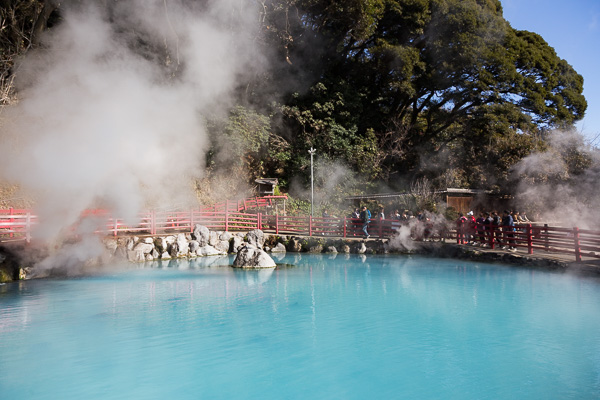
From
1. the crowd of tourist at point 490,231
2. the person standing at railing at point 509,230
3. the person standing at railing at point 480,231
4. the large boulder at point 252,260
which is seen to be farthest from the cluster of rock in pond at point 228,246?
the person standing at railing at point 509,230

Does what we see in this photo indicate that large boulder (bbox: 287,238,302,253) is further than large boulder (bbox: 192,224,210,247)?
Yes

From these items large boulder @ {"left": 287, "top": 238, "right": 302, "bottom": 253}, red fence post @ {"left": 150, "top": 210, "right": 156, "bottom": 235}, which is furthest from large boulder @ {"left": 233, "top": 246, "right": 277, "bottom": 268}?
large boulder @ {"left": 287, "top": 238, "right": 302, "bottom": 253}

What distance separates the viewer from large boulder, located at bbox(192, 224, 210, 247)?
630 inches

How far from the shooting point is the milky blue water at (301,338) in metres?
5.07

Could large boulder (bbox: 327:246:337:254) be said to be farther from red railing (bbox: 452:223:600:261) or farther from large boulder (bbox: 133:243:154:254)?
large boulder (bbox: 133:243:154:254)

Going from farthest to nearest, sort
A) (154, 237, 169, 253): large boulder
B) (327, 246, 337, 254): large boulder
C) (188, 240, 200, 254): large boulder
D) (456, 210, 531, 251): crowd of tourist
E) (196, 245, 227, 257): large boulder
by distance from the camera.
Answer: (327, 246, 337, 254): large boulder, (196, 245, 227, 257): large boulder, (188, 240, 200, 254): large boulder, (154, 237, 169, 253): large boulder, (456, 210, 531, 251): crowd of tourist

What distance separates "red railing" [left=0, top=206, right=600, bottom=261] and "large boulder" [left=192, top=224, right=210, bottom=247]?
16.7 inches

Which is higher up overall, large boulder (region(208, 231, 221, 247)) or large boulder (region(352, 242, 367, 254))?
large boulder (region(208, 231, 221, 247))

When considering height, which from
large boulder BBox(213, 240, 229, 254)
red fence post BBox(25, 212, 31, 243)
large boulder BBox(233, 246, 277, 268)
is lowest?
large boulder BBox(233, 246, 277, 268)

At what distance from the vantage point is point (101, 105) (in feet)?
28.7

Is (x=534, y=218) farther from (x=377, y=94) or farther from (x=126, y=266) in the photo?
(x=126, y=266)

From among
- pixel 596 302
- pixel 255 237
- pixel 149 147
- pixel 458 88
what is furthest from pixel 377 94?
pixel 596 302

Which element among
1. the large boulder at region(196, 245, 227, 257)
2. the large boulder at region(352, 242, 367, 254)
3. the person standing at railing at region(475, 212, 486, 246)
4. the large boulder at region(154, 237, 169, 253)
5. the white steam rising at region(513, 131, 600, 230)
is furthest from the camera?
the white steam rising at region(513, 131, 600, 230)

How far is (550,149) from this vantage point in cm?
2180
